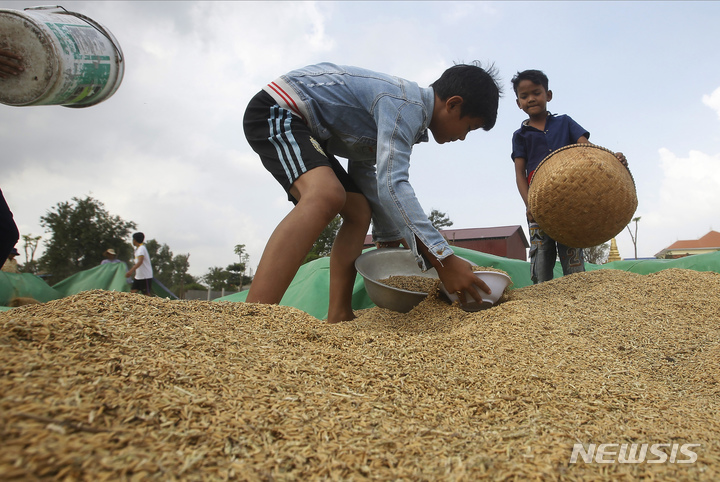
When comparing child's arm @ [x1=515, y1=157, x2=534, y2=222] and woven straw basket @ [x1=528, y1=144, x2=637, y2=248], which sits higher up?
child's arm @ [x1=515, y1=157, x2=534, y2=222]

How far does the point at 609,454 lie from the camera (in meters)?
0.78

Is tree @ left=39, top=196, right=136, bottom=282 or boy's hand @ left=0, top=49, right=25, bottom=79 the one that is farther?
tree @ left=39, top=196, right=136, bottom=282

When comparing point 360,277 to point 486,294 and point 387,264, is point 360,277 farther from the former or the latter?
point 486,294

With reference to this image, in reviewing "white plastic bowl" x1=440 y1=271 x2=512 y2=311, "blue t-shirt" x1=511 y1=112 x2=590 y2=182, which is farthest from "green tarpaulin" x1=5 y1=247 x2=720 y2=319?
"white plastic bowl" x1=440 y1=271 x2=512 y2=311

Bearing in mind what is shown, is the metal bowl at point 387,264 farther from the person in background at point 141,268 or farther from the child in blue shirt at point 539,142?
the person in background at point 141,268

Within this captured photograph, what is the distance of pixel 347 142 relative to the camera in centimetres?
217

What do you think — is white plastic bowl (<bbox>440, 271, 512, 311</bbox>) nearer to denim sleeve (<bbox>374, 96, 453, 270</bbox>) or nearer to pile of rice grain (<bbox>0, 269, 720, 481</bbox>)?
denim sleeve (<bbox>374, 96, 453, 270</bbox>)

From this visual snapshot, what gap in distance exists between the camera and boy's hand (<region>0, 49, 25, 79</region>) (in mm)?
1379

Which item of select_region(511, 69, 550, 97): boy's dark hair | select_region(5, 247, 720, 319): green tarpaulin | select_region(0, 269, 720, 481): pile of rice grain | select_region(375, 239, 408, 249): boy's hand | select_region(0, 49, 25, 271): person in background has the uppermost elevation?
select_region(511, 69, 550, 97): boy's dark hair

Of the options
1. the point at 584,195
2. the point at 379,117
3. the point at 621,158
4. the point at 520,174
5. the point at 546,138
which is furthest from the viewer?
the point at 520,174

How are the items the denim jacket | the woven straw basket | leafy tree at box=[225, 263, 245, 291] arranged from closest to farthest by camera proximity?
1. the denim jacket
2. the woven straw basket
3. leafy tree at box=[225, 263, 245, 291]

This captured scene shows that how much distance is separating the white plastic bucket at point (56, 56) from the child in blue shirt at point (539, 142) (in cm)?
257

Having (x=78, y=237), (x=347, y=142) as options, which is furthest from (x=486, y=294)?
(x=78, y=237)

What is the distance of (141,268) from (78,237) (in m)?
15.2
